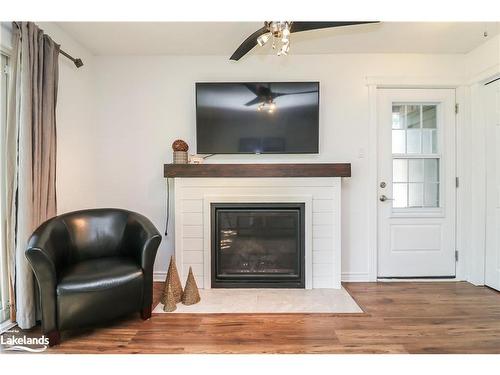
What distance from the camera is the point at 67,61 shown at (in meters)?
2.61

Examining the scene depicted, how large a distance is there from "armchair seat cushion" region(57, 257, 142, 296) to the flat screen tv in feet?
4.97

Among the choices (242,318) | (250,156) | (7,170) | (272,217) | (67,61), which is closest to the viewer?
(7,170)

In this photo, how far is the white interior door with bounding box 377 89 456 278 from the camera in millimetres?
2982

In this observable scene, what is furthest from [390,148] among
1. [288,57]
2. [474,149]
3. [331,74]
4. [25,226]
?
[25,226]

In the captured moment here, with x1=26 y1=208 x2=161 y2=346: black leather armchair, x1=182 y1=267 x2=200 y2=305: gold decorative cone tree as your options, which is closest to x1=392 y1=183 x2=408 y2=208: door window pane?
x1=182 y1=267 x2=200 y2=305: gold decorative cone tree

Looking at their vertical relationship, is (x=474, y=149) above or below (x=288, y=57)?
below

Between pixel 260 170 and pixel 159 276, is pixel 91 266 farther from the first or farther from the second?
pixel 260 170

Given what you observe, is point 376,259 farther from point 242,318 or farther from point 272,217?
point 242,318

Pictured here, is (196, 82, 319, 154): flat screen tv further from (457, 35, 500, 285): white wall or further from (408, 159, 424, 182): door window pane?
(457, 35, 500, 285): white wall

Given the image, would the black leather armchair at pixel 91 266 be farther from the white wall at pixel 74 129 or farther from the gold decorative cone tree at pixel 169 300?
the white wall at pixel 74 129

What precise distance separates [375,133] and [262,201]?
1.44 m

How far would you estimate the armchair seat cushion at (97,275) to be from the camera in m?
1.79

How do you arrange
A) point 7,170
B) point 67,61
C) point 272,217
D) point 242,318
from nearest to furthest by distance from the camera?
point 7,170 → point 242,318 → point 67,61 → point 272,217

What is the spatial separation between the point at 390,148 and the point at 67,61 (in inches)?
133
